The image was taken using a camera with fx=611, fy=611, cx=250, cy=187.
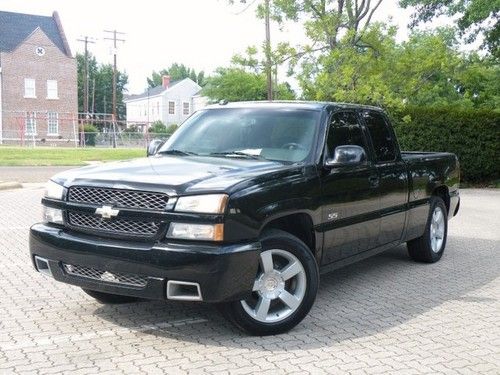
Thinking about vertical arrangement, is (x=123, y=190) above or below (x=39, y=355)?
above

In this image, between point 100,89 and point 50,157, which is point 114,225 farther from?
point 100,89

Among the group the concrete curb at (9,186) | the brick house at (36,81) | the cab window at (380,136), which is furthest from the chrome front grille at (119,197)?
the brick house at (36,81)

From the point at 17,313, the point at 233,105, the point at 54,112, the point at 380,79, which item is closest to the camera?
the point at 17,313

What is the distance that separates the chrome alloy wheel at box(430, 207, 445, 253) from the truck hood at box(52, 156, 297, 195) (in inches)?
133

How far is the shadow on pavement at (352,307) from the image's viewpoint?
15.3 feet

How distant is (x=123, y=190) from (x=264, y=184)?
101cm

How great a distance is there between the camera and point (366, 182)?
19.0 feet

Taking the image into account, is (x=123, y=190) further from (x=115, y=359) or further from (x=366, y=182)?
(x=366, y=182)

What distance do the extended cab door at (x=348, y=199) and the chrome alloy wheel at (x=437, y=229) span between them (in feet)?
6.19

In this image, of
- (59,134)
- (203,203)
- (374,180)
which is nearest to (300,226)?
(203,203)

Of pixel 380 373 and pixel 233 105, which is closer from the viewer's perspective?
pixel 380 373

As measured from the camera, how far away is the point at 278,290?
464 cm

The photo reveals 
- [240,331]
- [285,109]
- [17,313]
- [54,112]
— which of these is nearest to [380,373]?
[240,331]

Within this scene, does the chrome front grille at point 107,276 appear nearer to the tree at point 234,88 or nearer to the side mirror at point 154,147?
the side mirror at point 154,147
